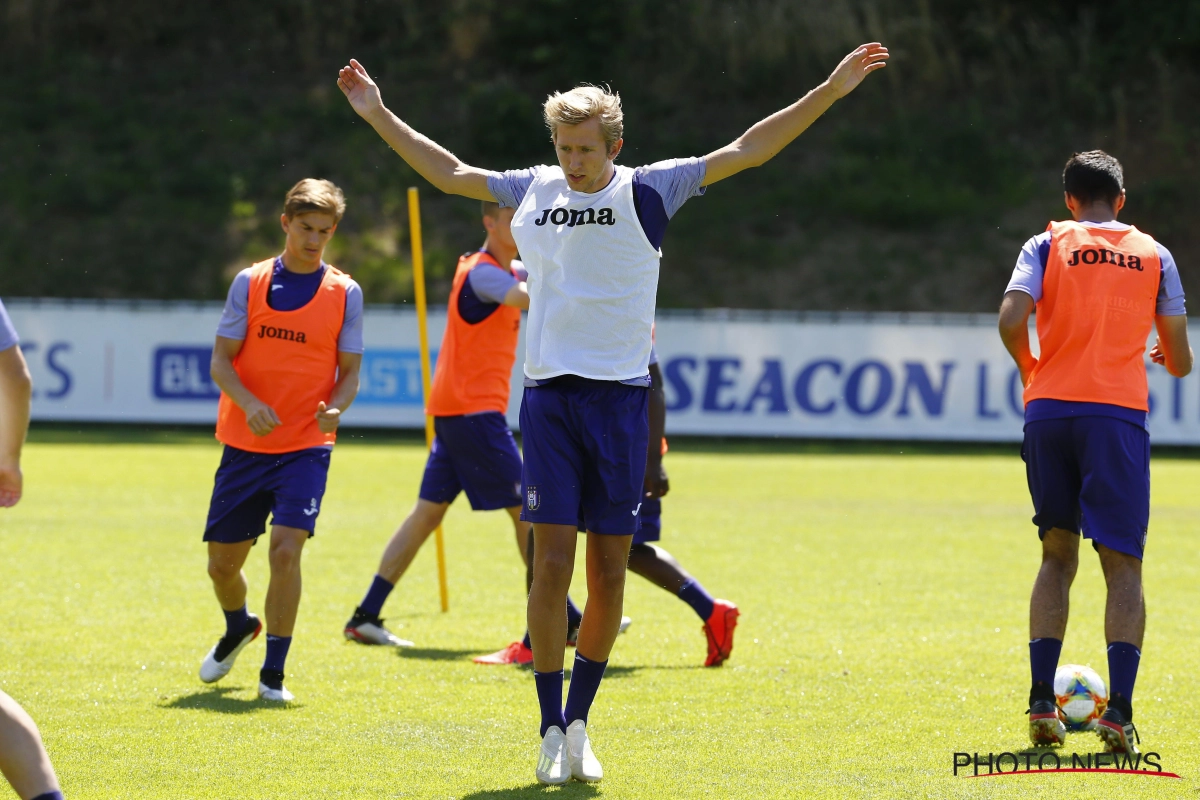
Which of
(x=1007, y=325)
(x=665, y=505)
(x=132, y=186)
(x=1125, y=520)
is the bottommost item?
(x=665, y=505)

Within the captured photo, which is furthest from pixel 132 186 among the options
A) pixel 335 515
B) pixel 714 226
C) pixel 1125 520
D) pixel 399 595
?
pixel 1125 520

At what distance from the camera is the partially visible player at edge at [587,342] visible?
4578mm

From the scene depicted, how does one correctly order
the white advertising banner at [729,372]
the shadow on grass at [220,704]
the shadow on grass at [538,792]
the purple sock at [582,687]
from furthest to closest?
the white advertising banner at [729,372] → the shadow on grass at [220,704] → the purple sock at [582,687] → the shadow on grass at [538,792]

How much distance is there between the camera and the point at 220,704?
18.6 feet

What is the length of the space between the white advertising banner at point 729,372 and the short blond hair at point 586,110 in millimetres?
15102

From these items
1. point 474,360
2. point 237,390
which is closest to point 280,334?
point 237,390

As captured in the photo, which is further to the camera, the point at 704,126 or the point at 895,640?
the point at 704,126

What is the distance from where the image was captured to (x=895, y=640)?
→ 284 inches

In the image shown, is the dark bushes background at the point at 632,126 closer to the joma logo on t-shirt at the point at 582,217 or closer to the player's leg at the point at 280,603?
the player's leg at the point at 280,603

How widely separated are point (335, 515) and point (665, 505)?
3007 mm

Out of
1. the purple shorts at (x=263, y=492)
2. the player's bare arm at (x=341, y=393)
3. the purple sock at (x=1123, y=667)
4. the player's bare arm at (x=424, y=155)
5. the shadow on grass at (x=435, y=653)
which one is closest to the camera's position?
the player's bare arm at (x=424, y=155)

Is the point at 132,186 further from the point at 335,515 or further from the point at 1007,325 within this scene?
the point at 1007,325

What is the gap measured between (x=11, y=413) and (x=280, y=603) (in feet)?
8.35

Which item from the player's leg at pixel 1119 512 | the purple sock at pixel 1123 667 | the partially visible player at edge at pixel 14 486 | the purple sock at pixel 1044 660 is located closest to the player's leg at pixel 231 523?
the partially visible player at edge at pixel 14 486
